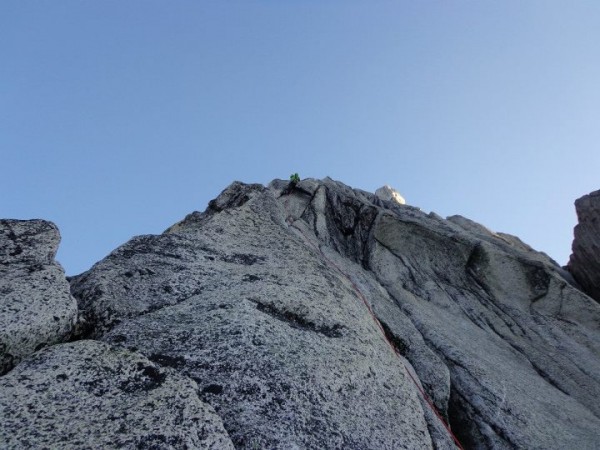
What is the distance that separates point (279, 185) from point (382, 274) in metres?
9.54

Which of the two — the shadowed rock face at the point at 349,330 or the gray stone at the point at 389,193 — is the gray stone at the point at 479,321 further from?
the gray stone at the point at 389,193

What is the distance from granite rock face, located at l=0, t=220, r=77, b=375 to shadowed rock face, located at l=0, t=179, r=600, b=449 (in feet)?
2.63

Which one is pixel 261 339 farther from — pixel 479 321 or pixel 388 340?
pixel 479 321

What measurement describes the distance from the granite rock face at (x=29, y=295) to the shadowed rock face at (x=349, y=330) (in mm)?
803

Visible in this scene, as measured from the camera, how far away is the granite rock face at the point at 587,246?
24.6m

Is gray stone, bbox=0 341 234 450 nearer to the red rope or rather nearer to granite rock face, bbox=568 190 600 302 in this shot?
the red rope

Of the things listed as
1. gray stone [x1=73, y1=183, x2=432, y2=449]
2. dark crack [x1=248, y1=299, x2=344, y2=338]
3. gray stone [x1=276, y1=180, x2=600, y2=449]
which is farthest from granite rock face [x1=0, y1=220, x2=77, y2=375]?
gray stone [x1=276, y1=180, x2=600, y2=449]

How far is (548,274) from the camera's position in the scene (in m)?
20.7

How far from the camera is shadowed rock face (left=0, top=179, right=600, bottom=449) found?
761cm

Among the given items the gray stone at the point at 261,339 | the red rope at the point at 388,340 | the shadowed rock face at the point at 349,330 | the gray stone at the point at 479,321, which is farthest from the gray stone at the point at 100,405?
the gray stone at the point at 479,321

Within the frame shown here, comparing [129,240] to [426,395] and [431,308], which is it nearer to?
[426,395]

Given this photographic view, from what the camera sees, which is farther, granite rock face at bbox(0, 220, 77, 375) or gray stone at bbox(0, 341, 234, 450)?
granite rock face at bbox(0, 220, 77, 375)

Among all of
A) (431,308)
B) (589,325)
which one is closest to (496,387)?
(431,308)

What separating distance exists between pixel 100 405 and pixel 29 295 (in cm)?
238
